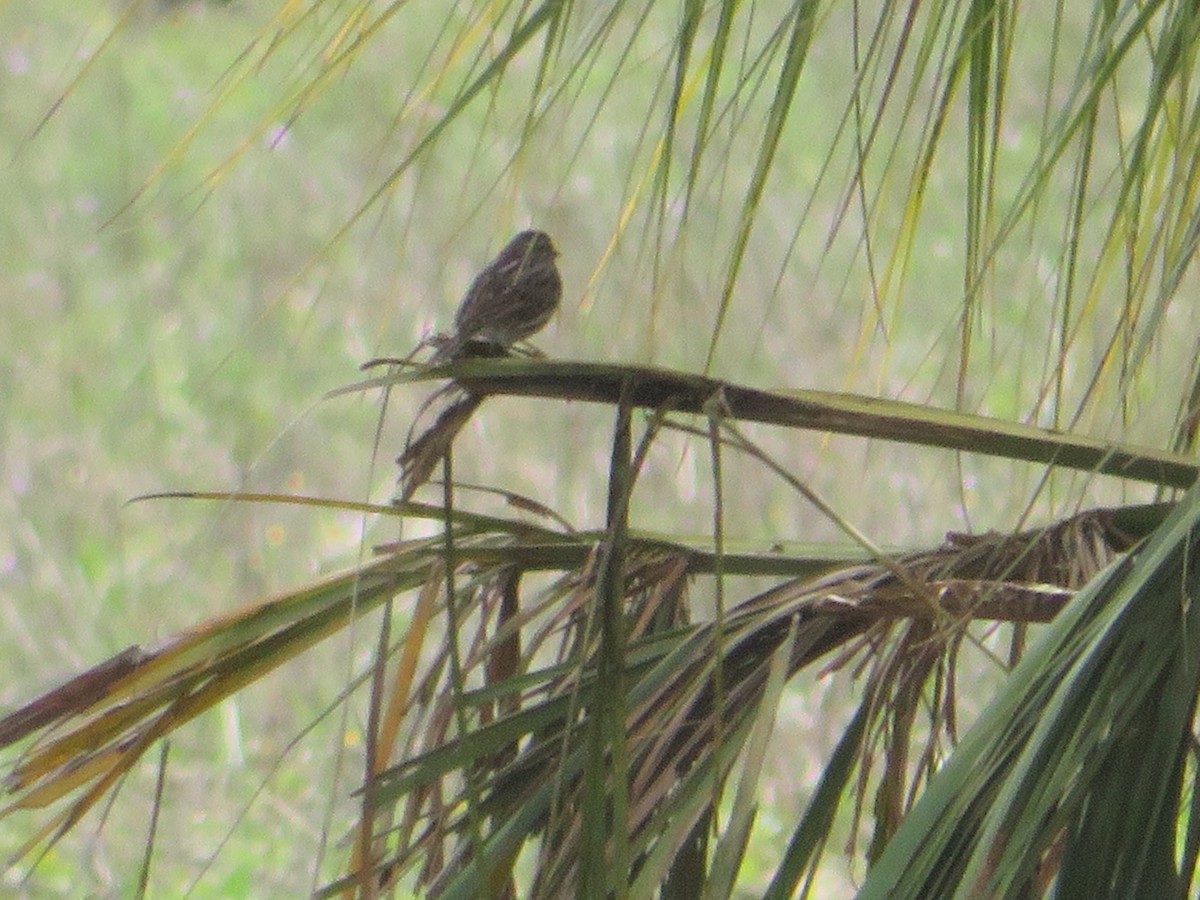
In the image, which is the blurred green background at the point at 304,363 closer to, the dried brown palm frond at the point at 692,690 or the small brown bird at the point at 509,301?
the small brown bird at the point at 509,301

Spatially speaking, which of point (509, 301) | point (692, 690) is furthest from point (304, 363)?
point (692, 690)

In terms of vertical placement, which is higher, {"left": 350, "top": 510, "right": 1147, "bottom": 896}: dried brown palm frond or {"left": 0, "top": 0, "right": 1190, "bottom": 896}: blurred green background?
{"left": 0, "top": 0, "right": 1190, "bottom": 896}: blurred green background

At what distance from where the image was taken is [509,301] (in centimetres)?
223

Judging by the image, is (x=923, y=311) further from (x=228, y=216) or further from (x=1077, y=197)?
(x=1077, y=197)

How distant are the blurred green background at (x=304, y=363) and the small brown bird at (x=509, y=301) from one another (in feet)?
3.78

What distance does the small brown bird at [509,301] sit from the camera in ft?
7.28

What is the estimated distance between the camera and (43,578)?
4191 mm

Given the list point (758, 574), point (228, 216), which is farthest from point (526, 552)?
point (228, 216)

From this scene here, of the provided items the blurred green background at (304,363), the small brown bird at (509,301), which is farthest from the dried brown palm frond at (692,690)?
the blurred green background at (304,363)

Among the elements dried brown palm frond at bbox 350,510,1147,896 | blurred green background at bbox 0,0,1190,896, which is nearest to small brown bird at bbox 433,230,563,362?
dried brown palm frond at bbox 350,510,1147,896

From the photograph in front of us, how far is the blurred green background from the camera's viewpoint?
3924 mm

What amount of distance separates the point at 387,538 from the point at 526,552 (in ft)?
9.51

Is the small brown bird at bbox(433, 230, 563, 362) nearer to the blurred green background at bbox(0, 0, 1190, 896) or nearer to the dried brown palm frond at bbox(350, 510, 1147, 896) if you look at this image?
the dried brown palm frond at bbox(350, 510, 1147, 896)

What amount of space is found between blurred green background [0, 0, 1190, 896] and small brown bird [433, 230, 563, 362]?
3.78 ft
